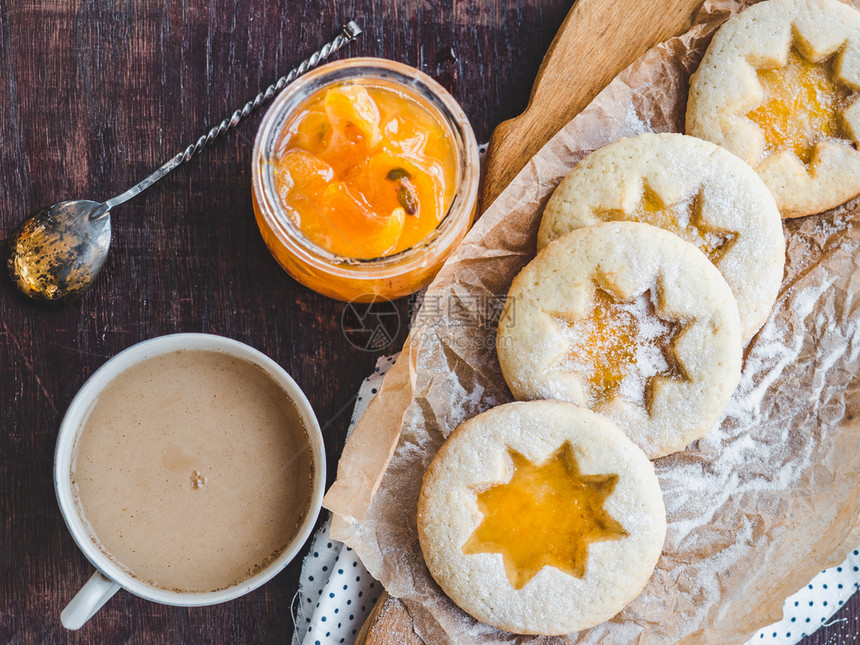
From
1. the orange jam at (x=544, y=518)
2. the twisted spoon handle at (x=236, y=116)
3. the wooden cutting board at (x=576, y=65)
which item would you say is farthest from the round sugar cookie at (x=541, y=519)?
the twisted spoon handle at (x=236, y=116)

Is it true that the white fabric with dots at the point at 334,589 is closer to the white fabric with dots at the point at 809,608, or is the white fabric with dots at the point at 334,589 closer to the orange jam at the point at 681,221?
the orange jam at the point at 681,221

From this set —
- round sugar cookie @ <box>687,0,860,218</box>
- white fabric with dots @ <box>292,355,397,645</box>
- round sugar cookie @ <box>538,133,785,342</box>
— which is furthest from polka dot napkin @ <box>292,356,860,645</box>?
round sugar cookie @ <box>687,0,860,218</box>

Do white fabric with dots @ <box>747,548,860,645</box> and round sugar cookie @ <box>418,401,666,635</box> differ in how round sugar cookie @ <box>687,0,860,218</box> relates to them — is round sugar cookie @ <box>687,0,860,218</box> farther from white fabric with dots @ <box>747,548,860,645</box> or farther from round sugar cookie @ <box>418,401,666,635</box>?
white fabric with dots @ <box>747,548,860,645</box>

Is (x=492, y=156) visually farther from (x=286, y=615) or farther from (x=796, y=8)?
(x=286, y=615)

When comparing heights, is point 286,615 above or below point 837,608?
below

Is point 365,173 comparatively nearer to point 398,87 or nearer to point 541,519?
point 398,87

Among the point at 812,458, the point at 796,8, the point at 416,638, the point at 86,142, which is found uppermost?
the point at 796,8

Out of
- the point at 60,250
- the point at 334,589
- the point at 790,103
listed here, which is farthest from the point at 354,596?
the point at 790,103

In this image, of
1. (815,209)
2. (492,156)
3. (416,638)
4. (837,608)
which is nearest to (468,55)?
(492,156)
